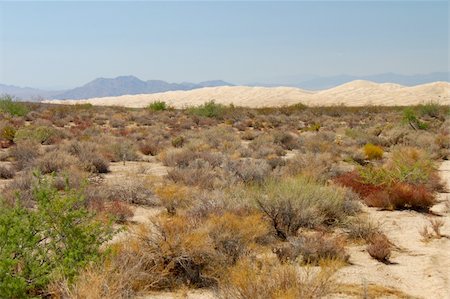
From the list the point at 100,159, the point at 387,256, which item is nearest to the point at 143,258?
the point at 387,256

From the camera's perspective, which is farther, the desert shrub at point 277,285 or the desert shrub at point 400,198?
the desert shrub at point 400,198

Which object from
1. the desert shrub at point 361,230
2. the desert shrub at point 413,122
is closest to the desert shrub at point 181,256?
the desert shrub at point 361,230

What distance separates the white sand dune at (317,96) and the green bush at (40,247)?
76.9 m

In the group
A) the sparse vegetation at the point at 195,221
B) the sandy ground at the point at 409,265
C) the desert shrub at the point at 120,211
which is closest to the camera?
the sparse vegetation at the point at 195,221

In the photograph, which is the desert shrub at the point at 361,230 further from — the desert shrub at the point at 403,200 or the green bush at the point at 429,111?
the green bush at the point at 429,111

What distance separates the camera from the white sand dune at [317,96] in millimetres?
87100

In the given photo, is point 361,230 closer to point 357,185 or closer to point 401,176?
point 357,185

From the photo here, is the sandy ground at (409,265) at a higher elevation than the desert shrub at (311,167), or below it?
below

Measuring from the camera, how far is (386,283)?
580 centimetres

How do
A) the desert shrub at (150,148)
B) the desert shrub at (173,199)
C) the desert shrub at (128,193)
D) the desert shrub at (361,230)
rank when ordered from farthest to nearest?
the desert shrub at (150,148), the desert shrub at (128,193), the desert shrub at (173,199), the desert shrub at (361,230)

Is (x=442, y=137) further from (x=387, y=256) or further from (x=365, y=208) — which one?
(x=387, y=256)

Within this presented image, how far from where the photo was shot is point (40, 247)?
16.5ft

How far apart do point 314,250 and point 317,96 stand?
3802 inches

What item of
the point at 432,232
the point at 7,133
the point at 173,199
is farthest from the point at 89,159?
the point at 432,232
